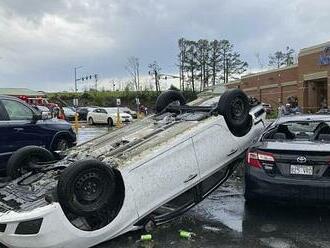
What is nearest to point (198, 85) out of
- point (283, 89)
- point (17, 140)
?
point (283, 89)

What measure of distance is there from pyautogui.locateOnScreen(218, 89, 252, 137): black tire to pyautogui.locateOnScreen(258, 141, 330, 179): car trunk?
0.53 m

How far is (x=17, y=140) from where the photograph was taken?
32.3 feet

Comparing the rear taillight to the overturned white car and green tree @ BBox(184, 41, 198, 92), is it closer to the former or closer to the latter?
the overturned white car

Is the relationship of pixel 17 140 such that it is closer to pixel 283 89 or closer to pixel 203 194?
pixel 203 194

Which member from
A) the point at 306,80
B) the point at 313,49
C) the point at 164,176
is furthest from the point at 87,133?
the point at 306,80

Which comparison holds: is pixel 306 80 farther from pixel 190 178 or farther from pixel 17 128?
pixel 190 178

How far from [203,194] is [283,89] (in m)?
45.6

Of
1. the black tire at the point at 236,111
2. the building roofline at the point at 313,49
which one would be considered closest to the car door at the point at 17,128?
the black tire at the point at 236,111

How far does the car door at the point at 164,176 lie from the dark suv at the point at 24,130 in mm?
4675

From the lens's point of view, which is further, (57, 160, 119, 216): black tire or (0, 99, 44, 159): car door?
(0, 99, 44, 159): car door

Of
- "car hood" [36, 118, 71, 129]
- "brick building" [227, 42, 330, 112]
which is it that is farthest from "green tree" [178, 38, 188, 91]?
"car hood" [36, 118, 71, 129]

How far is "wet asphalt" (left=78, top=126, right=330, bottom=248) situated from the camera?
226 inches

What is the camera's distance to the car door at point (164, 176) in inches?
225

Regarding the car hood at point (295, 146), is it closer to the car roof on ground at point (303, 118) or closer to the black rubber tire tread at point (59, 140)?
the car roof on ground at point (303, 118)
